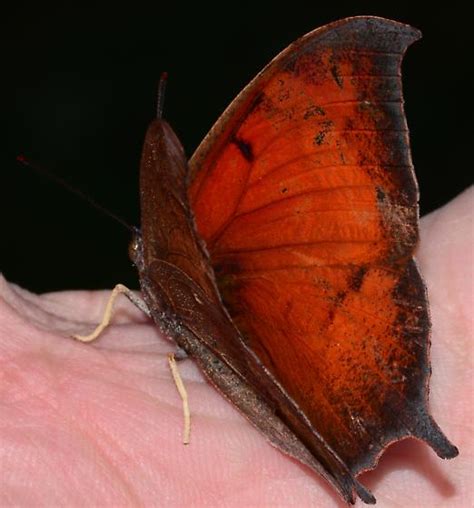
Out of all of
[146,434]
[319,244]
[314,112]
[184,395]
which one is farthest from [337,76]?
[146,434]

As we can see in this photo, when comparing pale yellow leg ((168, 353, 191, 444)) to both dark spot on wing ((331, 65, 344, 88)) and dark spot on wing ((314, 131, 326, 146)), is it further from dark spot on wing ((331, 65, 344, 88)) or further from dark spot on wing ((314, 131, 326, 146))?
dark spot on wing ((331, 65, 344, 88))

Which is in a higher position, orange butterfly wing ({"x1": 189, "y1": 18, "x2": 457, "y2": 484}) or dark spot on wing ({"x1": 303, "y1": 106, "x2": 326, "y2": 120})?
dark spot on wing ({"x1": 303, "y1": 106, "x2": 326, "y2": 120})

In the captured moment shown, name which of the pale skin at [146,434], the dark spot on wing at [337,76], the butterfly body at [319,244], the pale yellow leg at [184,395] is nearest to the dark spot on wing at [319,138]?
the butterfly body at [319,244]

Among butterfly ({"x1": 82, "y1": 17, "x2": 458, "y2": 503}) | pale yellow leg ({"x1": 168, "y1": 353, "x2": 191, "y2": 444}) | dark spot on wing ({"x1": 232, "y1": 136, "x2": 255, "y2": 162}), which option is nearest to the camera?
butterfly ({"x1": 82, "y1": 17, "x2": 458, "y2": 503})

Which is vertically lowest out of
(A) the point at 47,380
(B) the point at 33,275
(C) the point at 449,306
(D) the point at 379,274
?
(B) the point at 33,275

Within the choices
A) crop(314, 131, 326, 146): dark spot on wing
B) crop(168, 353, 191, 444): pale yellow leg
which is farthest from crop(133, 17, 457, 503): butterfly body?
crop(168, 353, 191, 444): pale yellow leg

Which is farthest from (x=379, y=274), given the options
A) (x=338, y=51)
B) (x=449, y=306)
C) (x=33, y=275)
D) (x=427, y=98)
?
(x=427, y=98)

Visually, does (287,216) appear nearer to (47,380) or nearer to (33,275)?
(47,380)

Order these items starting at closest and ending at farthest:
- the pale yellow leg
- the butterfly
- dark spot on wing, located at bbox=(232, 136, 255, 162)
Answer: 1. the butterfly
2. dark spot on wing, located at bbox=(232, 136, 255, 162)
3. the pale yellow leg

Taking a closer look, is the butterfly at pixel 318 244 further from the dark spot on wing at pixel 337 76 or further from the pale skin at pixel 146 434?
the pale skin at pixel 146 434
